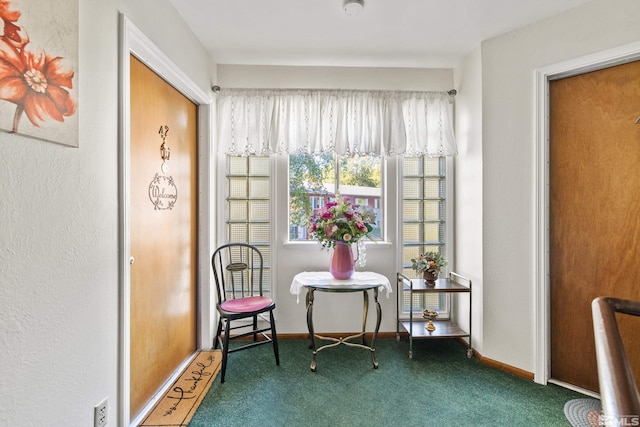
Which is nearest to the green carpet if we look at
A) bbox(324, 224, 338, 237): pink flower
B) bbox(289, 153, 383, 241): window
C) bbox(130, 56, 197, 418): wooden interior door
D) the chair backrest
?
bbox(130, 56, 197, 418): wooden interior door

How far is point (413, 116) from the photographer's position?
282 centimetres

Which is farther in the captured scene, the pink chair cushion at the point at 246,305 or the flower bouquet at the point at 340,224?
the flower bouquet at the point at 340,224

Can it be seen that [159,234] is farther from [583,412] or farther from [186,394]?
[583,412]

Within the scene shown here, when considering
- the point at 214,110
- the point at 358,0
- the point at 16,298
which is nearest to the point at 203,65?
the point at 214,110

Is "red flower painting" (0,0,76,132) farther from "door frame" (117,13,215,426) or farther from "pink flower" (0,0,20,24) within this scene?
"door frame" (117,13,215,426)

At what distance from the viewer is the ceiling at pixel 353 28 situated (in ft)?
6.57

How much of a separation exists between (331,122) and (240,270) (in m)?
1.56

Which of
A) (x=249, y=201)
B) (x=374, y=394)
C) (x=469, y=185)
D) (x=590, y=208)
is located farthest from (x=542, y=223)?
(x=249, y=201)

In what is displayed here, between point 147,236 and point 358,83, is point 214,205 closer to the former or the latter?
point 147,236

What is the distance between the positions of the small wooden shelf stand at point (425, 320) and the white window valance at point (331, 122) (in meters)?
1.15

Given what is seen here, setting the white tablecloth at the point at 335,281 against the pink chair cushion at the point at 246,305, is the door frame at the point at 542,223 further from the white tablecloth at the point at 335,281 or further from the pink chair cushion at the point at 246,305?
the pink chair cushion at the point at 246,305

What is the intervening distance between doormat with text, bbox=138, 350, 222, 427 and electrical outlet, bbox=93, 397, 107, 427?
0.46 m

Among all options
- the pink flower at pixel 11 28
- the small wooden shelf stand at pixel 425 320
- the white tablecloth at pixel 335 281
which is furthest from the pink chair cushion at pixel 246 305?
the pink flower at pixel 11 28

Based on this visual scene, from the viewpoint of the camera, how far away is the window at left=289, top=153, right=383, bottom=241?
2.90 metres
